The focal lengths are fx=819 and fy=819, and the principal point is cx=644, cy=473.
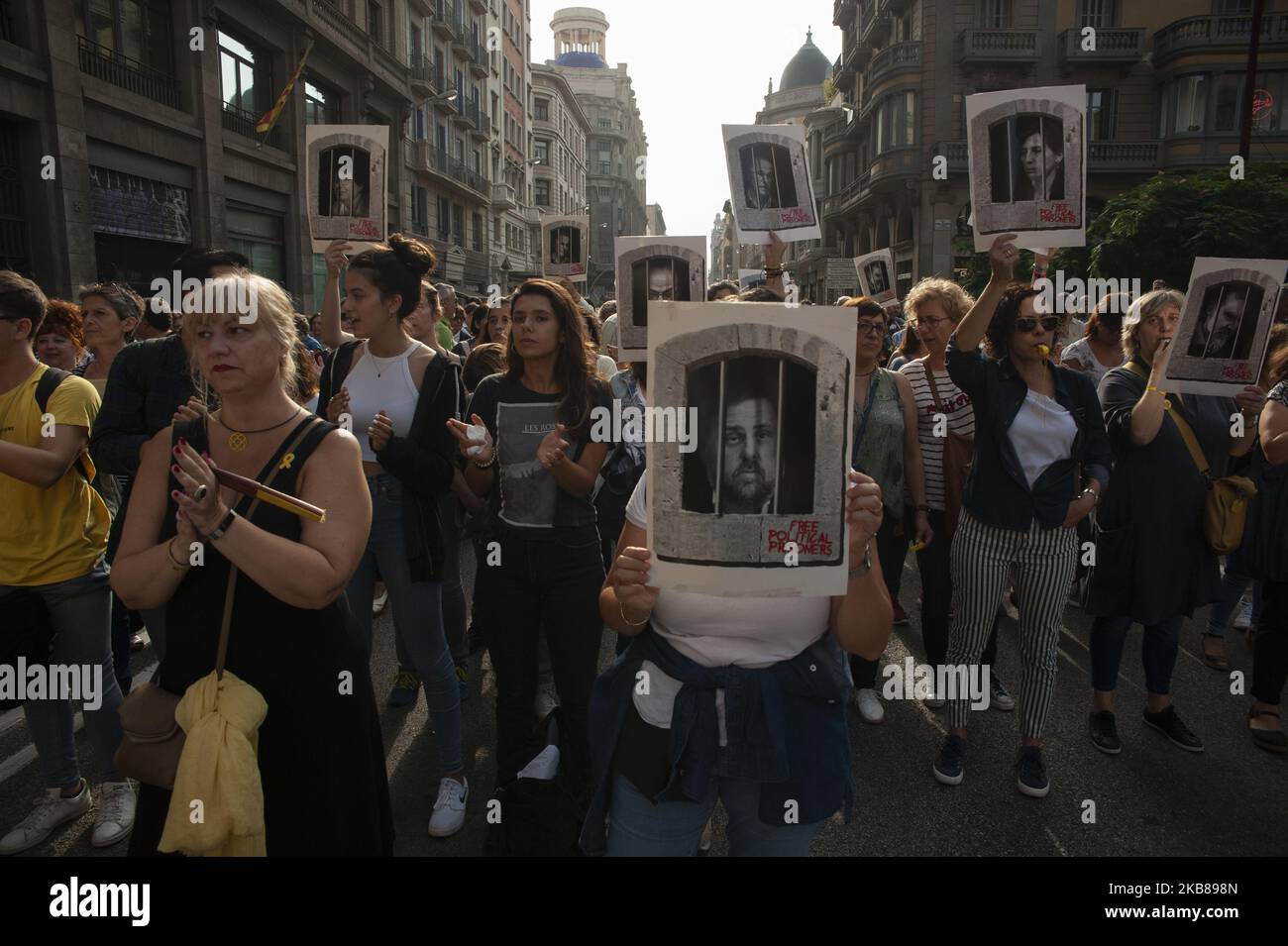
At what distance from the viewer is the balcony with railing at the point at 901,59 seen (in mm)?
33594

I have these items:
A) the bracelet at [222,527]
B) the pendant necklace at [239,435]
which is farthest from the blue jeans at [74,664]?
the bracelet at [222,527]

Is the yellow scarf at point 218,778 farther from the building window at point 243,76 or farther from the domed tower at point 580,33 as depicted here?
the domed tower at point 580,33

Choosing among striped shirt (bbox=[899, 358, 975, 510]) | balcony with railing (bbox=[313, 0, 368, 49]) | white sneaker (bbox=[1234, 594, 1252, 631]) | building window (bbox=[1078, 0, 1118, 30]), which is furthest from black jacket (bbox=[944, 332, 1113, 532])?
building window (bbox=[1078, 0, 1118, 30])

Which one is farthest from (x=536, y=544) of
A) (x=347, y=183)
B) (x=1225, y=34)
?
(x=1225, y=34)

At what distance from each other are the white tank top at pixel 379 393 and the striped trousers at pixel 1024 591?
271 cm

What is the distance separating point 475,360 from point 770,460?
14.5ft

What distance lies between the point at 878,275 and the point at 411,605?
7383 millimetres

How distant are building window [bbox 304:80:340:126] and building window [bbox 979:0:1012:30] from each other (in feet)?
83.0

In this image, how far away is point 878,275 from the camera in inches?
368

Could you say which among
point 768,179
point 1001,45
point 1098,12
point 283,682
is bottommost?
point 283,682

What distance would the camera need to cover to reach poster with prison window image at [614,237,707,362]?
502 cm

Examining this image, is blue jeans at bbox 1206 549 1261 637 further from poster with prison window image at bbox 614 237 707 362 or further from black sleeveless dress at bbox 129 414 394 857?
black sleeveless dress at bbox 129 414 394 857

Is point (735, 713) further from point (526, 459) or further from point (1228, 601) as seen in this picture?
point (1228, 601)
